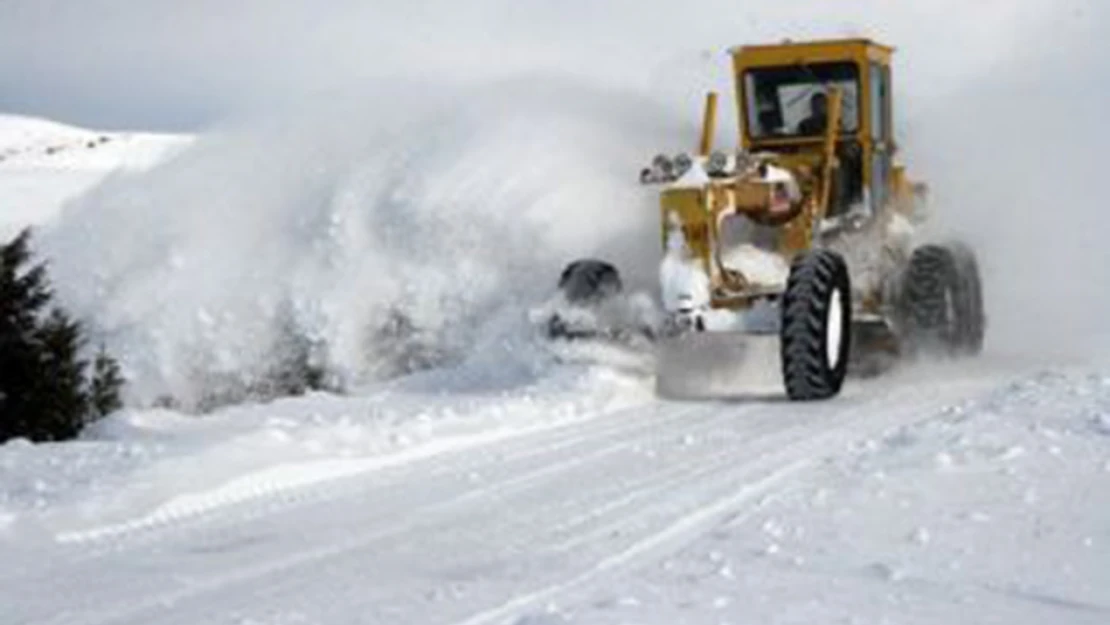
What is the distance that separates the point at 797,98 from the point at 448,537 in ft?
24.6

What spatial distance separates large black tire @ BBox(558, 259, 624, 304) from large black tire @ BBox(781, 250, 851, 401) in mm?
1522

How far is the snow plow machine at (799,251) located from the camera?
1108 cm

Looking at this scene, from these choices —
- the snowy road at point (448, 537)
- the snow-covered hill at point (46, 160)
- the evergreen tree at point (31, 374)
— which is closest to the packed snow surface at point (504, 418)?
the snowy road at point (448, 537)

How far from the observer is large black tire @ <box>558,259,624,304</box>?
39.2 ft

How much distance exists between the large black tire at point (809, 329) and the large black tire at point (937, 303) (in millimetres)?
1866

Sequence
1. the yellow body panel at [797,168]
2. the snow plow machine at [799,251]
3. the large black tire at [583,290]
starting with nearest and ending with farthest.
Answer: the snow plow machine at [799,251]
the yellow body panel at [797,168]
the large black tire at [583,290]

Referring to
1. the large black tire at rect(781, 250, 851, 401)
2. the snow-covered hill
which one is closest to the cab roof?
the large black tire at rect(781, 250, 851, 401)

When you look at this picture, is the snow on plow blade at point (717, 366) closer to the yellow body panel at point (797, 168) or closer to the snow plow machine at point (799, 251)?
the snow plow machine at point (799, 251)

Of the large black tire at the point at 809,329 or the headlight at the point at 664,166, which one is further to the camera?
the headlight at the point at 664,166

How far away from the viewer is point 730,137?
47.8 feet

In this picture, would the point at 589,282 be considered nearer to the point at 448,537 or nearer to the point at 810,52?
the point at 810,52

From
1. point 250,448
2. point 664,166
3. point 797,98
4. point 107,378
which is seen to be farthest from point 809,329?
point 107,378

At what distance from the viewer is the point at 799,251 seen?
39.9ft

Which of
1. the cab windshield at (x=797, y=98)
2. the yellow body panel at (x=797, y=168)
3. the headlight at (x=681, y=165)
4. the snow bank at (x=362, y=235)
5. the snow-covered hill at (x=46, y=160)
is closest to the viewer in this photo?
the yellow body panel at (x=797, y=168)
